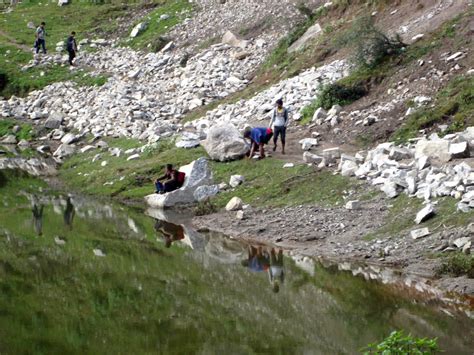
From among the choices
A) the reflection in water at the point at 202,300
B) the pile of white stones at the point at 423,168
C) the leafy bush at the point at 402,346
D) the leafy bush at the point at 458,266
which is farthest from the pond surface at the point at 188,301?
the leafy bush at the point at 402,346

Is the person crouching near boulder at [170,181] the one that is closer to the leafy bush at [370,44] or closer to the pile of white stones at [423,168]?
the pile of white stones at [423,168]

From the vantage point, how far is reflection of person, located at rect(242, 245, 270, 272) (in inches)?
709

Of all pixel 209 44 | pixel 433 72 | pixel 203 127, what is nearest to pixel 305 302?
pixel 433 72

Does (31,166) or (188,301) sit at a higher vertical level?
(188,301)

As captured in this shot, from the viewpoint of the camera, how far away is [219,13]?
43875 millimetres

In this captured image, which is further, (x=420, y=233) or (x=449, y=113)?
(x=449, y=113)

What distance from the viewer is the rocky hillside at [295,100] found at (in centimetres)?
1955

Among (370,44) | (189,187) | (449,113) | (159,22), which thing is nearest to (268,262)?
(189,187)

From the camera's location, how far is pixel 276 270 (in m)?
17.7

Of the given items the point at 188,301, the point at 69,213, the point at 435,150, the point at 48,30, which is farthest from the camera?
the point at 48,30

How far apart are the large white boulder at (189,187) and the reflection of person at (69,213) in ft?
8.86

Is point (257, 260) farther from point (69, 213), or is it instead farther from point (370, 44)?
point (370, 44)

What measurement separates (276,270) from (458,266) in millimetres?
4136

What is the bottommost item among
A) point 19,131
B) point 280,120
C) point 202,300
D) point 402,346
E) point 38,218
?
point 19,131
